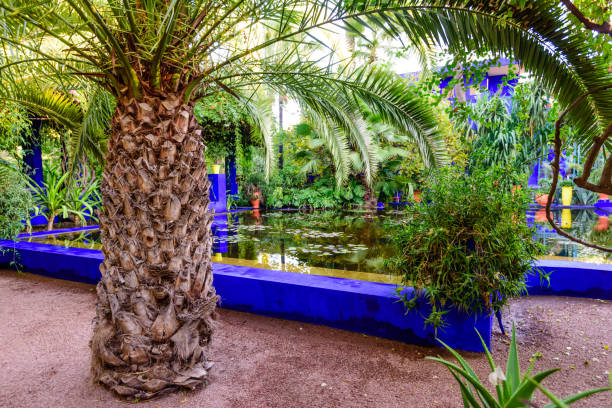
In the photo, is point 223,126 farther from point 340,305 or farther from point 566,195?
point 566,195

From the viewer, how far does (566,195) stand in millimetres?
12930

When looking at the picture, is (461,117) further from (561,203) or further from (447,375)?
(561,203)

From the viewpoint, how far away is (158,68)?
7.13ft

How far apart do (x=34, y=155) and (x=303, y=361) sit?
8232 mm

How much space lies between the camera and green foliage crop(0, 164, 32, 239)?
4.98 m

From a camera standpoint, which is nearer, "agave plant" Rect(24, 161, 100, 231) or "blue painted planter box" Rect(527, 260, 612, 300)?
"blue painted planter box" Rect(527, 260, 612, 300)

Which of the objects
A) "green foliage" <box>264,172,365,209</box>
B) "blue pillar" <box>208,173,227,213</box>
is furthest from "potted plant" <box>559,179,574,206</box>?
"blue pillar" <box>208,173,227,213</box>

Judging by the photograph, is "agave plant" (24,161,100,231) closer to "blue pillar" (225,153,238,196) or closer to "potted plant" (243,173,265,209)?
"blue pillar" (225,153,238,196)

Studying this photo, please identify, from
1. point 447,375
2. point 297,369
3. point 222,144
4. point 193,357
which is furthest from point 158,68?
point 222,144

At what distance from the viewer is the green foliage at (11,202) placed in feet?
16.3

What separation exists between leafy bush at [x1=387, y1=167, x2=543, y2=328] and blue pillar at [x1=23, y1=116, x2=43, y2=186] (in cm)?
839

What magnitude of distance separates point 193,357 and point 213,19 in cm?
222

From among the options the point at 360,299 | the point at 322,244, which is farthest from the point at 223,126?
the point at 360,299

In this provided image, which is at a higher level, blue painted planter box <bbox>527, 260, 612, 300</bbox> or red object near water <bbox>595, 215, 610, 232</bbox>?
red object near water <bbox>595, 215, 610, 232</bbox>
